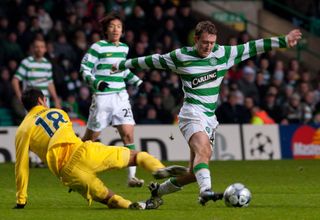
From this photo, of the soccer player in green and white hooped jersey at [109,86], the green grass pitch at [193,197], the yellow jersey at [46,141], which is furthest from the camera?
the soccer player in green and white hooped jersey at [109,86]

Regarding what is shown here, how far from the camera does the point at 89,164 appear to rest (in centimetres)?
1079

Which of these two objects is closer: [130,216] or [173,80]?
[130,216]

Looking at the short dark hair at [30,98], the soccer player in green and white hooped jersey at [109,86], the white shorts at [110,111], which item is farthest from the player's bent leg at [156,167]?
the white shorts at [110,111]

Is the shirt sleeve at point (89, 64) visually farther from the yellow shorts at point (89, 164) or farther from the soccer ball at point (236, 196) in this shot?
the soccer ball at point (236, 196)

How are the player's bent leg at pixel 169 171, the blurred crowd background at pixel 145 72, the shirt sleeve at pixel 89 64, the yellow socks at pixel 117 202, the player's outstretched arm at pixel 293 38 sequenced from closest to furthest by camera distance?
the player's bent leg at pixel 169 171 → the yellow socks at pixel 117 202 → the player's outstretched arm at pixel 293 38 → the shirt sleeve at pixel 89 64 → the blurred crowd background at pixel 145 72

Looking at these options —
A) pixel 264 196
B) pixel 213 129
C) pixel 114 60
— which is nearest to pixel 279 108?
pixel 114 60

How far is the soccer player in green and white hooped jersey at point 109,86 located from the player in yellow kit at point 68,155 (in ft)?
11.6

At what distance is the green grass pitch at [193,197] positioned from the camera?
35.2 feet

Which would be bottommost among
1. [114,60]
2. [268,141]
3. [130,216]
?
[268,141]

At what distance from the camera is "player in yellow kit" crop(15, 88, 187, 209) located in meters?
10.8

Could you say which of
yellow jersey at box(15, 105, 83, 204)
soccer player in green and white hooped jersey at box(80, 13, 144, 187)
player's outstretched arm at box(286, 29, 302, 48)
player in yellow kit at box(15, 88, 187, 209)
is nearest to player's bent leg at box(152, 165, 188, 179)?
player in yellow kit at box(15, 88, 187, 209)

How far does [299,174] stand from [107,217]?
6.72 meters

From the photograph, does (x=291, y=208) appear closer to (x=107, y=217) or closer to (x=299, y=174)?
(x=107, y=217)

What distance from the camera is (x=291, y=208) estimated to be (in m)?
11.5
